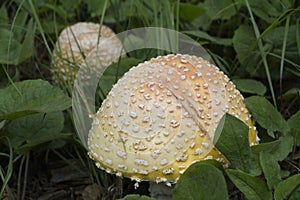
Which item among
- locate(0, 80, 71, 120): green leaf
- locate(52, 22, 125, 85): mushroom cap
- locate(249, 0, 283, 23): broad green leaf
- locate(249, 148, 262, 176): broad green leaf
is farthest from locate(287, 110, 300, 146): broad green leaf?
locate(52, 22, 125, 85): mushroom cap

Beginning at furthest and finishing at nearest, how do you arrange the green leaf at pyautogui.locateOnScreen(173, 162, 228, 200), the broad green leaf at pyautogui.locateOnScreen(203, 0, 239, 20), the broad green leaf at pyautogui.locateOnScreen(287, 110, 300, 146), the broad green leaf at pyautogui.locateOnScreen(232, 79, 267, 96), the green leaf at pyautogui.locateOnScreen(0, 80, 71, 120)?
the broad green leaf at pyautogui.locateOnScreen(203, 0, 239, 20), the broad green leaf at pyautogui.locateOnScreen(232, 79, 267, 96), the broad green leaf at pyautogui.locateOnScreen(287, 110, 300, 146), the green leaf at pyautogui.locateOnScreen(0, 80, 71, 120), the green leaf at pyautogui.locateOnScreen(173, 162, 228, 200)

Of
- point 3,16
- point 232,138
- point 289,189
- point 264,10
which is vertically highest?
point 264,10

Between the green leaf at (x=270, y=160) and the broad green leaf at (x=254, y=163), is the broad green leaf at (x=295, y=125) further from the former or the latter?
the broad green leaf at (x=254, y=163)

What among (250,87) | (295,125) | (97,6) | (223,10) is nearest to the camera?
(295,125)

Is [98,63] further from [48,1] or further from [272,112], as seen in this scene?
[272,112]

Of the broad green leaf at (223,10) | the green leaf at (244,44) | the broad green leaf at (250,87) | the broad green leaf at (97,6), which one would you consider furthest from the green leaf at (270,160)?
the broad green leaf at (97,6)

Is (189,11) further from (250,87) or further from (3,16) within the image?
(3,16)

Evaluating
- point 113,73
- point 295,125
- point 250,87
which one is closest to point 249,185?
point 295,125

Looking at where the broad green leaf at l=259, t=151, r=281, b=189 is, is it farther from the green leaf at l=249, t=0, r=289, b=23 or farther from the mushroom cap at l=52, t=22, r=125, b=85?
the mushroom cap at l=52, t=22, r=125, b=85
